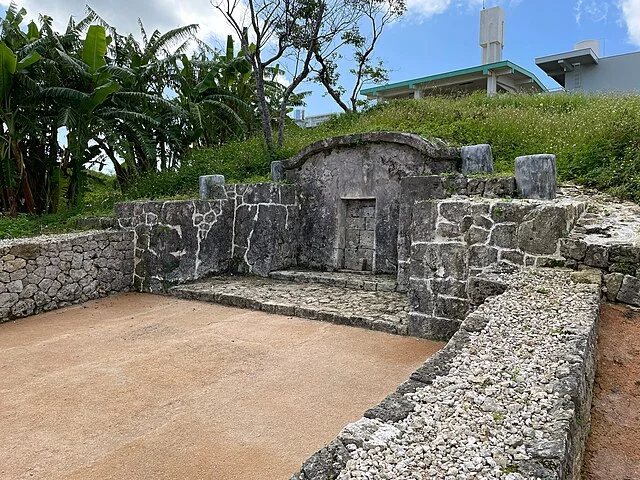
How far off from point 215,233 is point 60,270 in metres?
2.68

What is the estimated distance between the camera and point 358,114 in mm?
15219

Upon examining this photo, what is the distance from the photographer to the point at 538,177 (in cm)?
630

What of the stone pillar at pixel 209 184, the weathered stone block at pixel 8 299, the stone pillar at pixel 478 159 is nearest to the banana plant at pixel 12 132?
the stone pillar at pixel 209 184

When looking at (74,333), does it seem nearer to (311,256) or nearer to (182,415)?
(182,415)

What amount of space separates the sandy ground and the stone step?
1845mm

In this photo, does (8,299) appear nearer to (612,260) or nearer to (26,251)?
(26,251)

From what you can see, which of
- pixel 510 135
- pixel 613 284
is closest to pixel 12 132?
pixel 510 135

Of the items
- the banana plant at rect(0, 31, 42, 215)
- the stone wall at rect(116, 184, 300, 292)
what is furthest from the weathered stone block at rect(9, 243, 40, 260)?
the banana plant at rect(0, 31, 42, 215)

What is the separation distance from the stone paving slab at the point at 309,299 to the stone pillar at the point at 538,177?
2.37 meters

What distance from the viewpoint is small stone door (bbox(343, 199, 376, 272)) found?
28.7ft

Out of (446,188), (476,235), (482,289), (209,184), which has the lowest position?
(482,289)

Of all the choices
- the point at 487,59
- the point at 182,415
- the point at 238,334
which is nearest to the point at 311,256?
the point at 238,334

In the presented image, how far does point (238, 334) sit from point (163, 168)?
9481 millimetres

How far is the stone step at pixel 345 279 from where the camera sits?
7574mm
